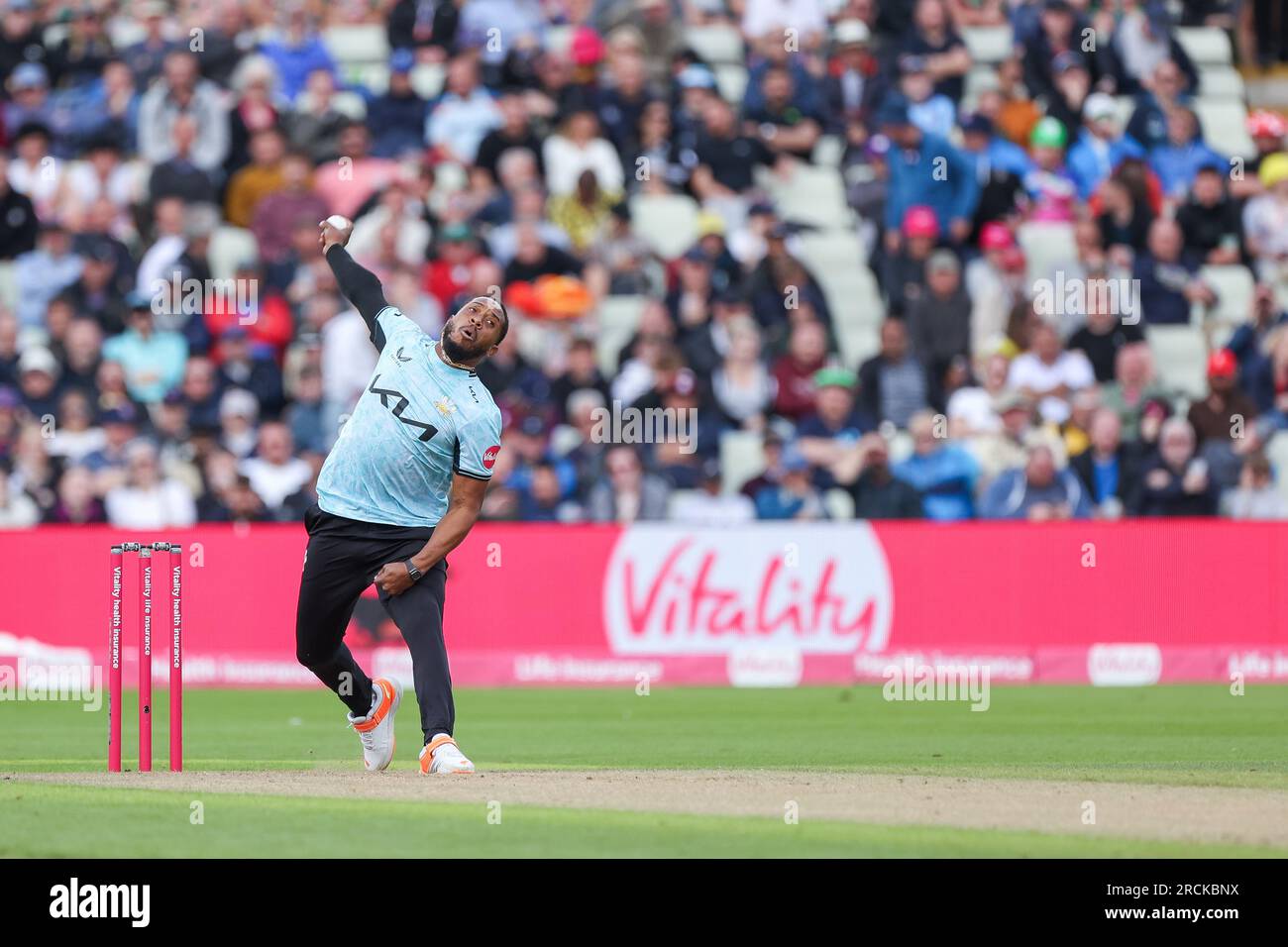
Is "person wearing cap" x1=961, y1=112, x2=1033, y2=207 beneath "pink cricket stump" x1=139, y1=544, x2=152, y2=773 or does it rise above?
above

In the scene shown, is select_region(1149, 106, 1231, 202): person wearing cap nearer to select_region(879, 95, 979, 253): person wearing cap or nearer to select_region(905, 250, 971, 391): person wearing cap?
select_region(879, 95, 979, 253): person wearing cap

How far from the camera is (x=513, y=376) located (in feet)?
73.2

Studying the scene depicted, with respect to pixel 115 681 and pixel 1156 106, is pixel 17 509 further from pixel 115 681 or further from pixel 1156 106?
pixel 1156 106

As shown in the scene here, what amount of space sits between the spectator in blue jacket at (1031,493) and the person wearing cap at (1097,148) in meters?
4.61

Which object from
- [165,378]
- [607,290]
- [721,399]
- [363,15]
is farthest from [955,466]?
[363,15]

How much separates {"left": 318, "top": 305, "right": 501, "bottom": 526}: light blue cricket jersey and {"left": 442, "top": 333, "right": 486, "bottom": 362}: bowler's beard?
81 mm

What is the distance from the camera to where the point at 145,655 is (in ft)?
39.1

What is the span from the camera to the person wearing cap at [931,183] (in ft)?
78.4

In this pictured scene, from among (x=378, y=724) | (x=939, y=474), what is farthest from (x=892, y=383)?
(x=378, y=724)

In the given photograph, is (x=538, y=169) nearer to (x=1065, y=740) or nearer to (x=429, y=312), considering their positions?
(x=429, y=312)

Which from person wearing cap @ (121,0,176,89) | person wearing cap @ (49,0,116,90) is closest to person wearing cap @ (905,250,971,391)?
person wearing cap @ (121,0,176,89)

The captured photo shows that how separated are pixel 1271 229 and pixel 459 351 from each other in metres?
15.1

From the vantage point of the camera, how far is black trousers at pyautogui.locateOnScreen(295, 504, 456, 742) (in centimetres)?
1152

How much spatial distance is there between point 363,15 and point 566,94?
3.60 m
